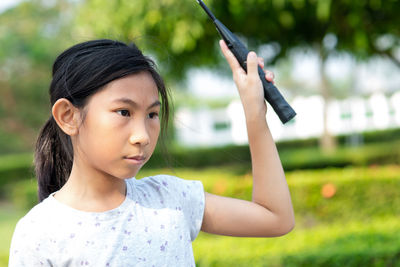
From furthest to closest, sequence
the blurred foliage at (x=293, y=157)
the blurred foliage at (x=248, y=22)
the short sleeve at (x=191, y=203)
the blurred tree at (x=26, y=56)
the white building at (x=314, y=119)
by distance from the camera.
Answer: the white building at (x=314, y=119), the blurred tree at (x=26, y=56), the blurred foliage at (x=293, y=157), the blurred foliage at (x=248, y=22), the short sleeve at (x=191, y=203)

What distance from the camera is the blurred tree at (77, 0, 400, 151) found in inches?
229

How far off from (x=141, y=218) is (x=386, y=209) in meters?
4.96

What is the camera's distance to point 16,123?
16.7 m

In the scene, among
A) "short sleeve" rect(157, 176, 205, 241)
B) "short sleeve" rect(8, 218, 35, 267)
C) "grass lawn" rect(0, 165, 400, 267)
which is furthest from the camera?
"grass lawn" rect(0, 165, 400, 267)

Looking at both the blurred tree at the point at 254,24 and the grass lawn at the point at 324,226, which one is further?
the blurred tree at the point at 254,24

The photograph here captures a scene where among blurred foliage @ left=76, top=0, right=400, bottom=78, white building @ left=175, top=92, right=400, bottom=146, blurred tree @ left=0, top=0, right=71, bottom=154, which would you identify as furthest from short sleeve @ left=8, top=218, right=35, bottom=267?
white building @ left=175, top=92, right=400, bottom=146

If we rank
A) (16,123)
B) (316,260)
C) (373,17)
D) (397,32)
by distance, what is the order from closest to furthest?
(316,260) → (373,17) → (397,32) → (16,123)

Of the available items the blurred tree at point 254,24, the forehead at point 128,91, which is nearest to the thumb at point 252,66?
the forehead at point 128,91

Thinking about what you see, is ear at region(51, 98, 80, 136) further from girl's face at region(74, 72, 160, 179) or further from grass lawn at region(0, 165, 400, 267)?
grass lawn at region(0, 165, 400, 267)

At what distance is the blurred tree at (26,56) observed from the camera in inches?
600

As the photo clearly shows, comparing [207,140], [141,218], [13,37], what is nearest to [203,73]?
[13,37]

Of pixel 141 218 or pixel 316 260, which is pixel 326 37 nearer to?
pixel 316 260

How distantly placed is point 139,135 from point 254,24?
21.4 feet

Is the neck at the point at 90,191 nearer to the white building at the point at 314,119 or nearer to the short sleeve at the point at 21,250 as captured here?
the short sleeve at the point at 21,250
